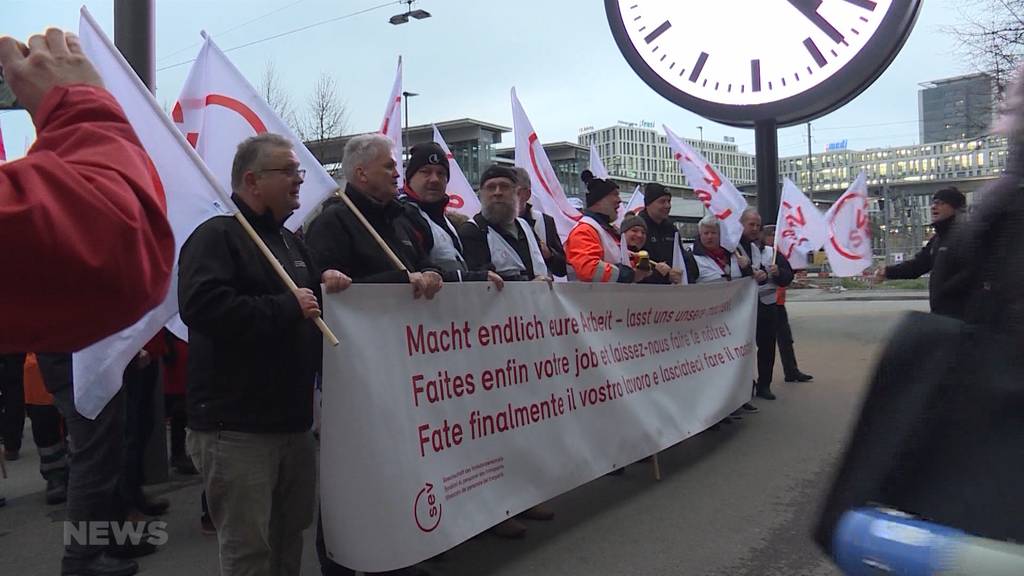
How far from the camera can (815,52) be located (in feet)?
27.2

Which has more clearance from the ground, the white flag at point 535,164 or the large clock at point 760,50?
the large clock at point 760,50

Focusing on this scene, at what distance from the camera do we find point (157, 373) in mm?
5270

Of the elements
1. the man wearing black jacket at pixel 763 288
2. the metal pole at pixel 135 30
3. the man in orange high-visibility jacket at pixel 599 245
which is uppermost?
the metal pole at pixel 135 30

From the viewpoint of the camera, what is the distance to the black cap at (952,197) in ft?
20.0


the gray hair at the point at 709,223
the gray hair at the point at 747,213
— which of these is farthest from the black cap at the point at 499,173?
the gray hair at the point at 747,213

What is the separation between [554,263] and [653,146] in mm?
80623

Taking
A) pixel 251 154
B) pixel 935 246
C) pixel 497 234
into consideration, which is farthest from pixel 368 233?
pixel 935 246

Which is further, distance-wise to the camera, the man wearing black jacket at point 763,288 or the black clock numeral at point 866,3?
the man wearing black jacket at point 763,288

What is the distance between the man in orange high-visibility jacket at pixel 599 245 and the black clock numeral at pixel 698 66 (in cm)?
334

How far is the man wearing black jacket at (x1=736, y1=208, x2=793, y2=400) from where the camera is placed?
807 cm

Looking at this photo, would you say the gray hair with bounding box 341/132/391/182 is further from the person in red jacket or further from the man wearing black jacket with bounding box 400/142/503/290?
the person in red jacket

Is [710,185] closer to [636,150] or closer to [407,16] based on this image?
[407,16]

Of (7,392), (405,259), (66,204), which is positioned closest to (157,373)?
(7,392)

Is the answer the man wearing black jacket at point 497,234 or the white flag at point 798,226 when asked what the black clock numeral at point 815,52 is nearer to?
the white flag at point 798,226
